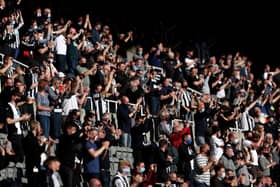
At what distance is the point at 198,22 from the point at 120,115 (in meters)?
14.4

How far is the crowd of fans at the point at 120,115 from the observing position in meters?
16.2

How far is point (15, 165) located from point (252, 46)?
2018cm

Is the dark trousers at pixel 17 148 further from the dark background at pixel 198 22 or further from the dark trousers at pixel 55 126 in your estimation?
the dark background at pixel 198 22

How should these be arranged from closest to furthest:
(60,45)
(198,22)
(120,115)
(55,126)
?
1. (55,126)
2. (120,115)
3. (60,45)
4. (198,22)

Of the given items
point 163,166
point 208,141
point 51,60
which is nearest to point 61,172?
point 163,166

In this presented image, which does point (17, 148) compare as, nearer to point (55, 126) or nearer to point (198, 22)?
point (55, 126)

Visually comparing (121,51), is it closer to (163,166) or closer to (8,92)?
(163,166)

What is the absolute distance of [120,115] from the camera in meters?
19.4

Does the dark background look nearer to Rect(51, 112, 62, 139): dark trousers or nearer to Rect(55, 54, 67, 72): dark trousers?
Rect(55, 54, 67, 72): dark trousers

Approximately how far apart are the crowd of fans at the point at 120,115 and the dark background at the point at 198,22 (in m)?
2.93

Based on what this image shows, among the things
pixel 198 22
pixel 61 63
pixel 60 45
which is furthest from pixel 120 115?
pixel 198 22

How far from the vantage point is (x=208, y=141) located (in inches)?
858

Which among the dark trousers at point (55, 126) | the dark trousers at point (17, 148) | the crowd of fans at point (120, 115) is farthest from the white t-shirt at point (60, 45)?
the dark trousers at point (17, 148)

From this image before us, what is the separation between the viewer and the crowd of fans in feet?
53.2
